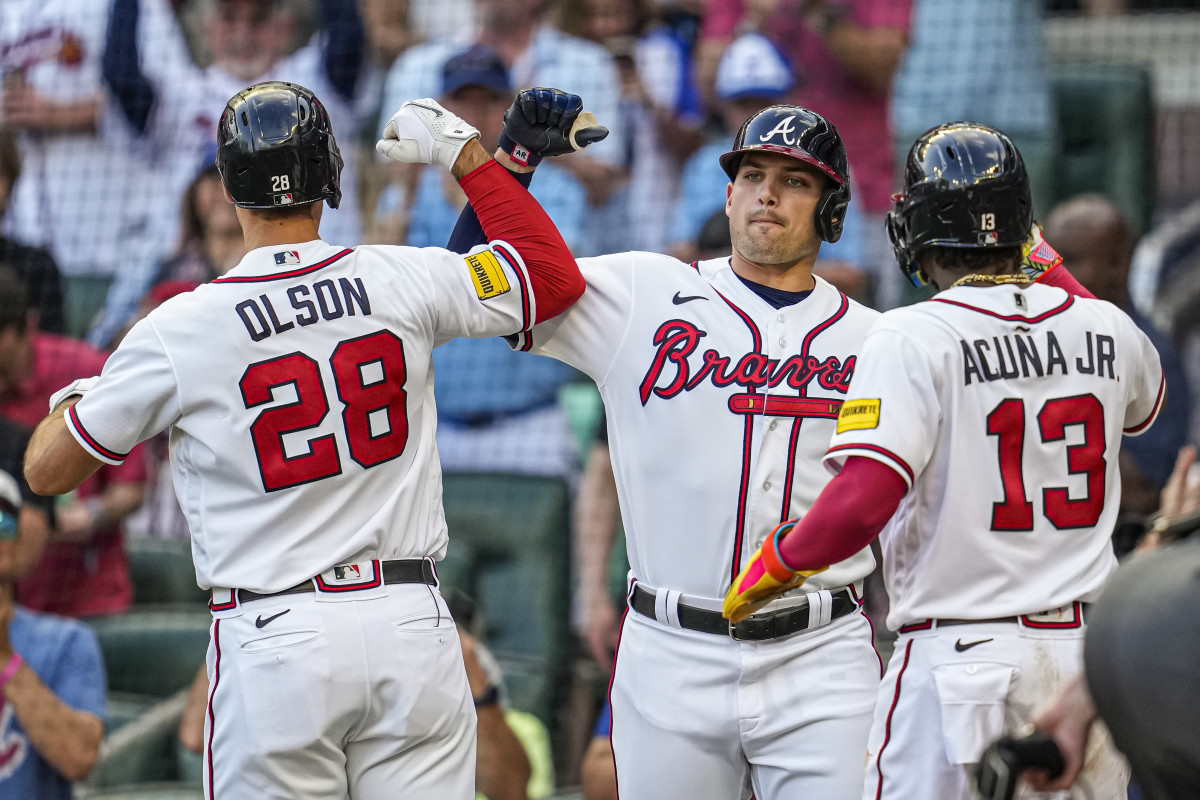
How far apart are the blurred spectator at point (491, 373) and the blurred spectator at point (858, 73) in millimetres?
946

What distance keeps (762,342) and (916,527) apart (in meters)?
0.54

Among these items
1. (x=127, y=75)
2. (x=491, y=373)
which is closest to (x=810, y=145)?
(x=491, y=373)

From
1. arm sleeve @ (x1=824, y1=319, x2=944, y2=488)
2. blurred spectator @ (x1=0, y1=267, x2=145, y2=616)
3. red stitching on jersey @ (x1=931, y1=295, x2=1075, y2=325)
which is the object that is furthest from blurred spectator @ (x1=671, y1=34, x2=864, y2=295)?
arm sleeve @ (x1=824, y1=319, x2=944, y2=488)

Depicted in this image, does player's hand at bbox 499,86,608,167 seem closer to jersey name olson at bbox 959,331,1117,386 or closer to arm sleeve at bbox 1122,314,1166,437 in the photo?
jersey name olson at bbox 959,331,1117,386

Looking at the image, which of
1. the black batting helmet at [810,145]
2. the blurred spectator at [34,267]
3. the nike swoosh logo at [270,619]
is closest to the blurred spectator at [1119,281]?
the black batting helmet at [810,145]

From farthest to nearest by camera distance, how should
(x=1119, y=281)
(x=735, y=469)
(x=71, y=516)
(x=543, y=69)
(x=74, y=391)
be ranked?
(x=543, y=69) < (x=71, y=516) < (x=1119, y=281) < (x=735, y=469) < (x=74, y=391)

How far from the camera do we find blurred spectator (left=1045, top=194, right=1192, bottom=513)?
5.20 m

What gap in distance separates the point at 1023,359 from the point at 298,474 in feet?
4.64

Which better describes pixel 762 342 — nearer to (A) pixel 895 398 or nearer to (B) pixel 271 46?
(A) pixel 895 398

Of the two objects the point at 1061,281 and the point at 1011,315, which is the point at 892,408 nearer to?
the point at 1011,315

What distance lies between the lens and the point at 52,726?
4180 millimetres

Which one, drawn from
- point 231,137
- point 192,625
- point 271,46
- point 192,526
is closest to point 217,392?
point 192,526

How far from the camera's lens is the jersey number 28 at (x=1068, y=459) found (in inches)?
97.7

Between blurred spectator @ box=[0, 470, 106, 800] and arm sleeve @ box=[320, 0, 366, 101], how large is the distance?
2871mm
